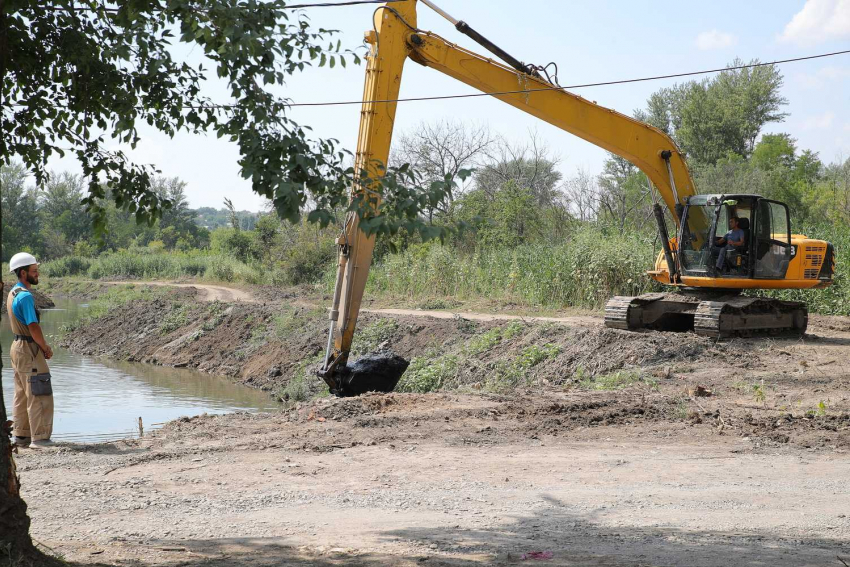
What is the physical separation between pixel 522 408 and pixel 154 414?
8316 millimetres

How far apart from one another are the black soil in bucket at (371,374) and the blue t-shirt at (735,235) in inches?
255

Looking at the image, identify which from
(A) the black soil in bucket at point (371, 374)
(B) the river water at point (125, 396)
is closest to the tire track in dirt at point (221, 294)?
(B) the river water at point (125, 396)

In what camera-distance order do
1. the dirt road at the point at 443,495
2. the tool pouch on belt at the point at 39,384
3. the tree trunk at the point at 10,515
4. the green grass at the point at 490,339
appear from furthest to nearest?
1. the green grass at the point at 490,339
2. the tool pouch on belt at the point at 39,384
3. the dirt road at the point at 443,495
4. the tree trunk at the point at 10,515

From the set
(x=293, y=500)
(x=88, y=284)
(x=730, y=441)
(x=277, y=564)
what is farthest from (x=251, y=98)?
(x=88, y=284)

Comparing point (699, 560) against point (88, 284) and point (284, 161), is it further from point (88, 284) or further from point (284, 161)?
point (88, 284)

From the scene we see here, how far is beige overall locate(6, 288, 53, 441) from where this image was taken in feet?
27.8

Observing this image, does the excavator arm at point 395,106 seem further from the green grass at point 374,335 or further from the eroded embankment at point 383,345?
the green grass at point 374,335

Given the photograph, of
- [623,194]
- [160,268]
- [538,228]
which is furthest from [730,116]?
[160,268]

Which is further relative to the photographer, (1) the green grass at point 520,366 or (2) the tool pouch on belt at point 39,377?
(1) the green grass at point 520,366

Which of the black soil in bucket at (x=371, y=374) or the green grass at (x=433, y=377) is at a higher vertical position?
the black soil in bucket at (x=371, y=374)

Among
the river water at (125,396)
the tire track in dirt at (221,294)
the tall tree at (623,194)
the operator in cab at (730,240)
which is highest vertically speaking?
the tall tree at (623,194)

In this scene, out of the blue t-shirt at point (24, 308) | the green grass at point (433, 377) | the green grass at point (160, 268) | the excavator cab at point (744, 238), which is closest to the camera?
the blue t-shirt at point (24, 308)

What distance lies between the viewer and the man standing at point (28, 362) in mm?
8375

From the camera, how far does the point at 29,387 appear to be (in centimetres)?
862
